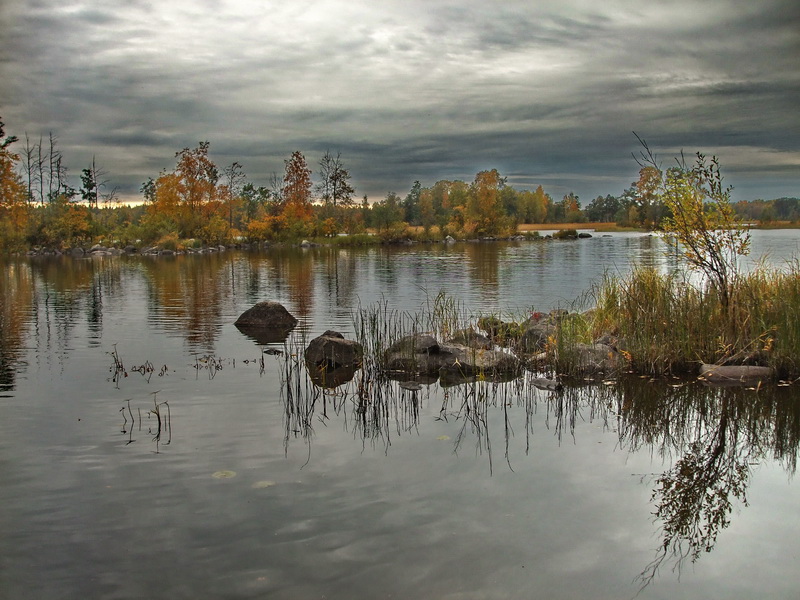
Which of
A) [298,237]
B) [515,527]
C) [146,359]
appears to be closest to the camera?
[515,527]

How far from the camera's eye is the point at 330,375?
11.9 meters

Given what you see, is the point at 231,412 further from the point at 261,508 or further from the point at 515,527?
the point at 515,527

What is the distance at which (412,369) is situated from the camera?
1150cm

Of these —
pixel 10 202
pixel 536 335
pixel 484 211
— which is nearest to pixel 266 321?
pixel 536 335

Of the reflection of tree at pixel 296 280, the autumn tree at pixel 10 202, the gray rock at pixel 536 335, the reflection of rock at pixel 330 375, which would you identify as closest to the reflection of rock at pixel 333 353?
the reflection of rock at pixel 330 375

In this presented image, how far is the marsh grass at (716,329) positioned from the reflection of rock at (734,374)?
23 centimetres

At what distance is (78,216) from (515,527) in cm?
6677

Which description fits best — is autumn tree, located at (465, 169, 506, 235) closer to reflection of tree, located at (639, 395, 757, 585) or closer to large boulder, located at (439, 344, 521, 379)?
large boulder, located at (439, 344, 521, 379)

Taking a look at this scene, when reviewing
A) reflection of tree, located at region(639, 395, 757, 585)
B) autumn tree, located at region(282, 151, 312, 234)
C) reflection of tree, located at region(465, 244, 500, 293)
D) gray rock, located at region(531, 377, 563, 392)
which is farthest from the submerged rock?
autumn tree, located at region(282, 151, 312, 234)

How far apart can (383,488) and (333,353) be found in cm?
614

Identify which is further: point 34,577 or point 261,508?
point 261,508

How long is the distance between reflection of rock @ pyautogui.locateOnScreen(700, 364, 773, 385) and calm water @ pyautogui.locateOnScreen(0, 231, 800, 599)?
540mm

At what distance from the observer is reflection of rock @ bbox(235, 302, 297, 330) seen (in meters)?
17.4

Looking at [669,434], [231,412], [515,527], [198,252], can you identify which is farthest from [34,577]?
[198,252]
